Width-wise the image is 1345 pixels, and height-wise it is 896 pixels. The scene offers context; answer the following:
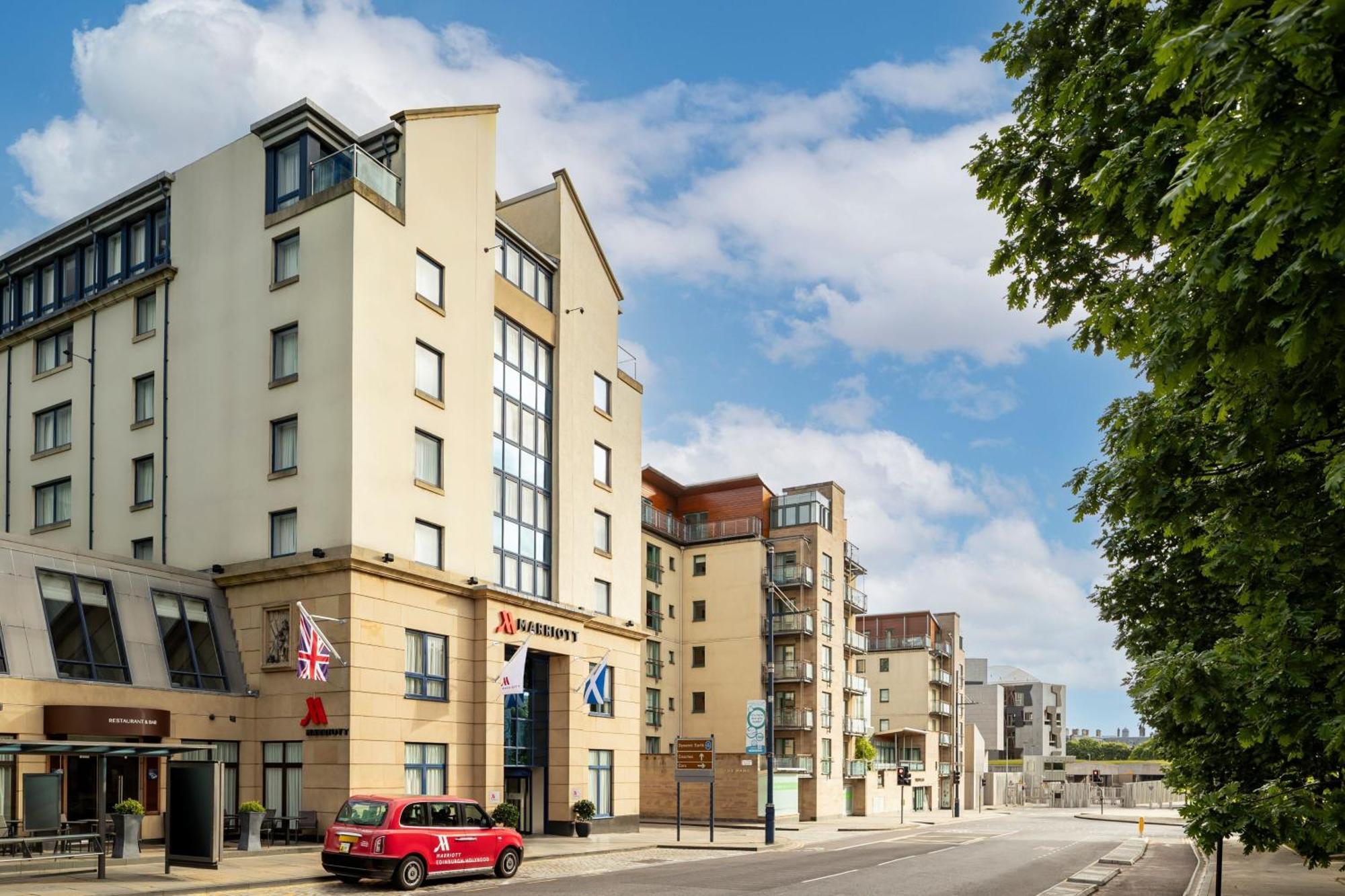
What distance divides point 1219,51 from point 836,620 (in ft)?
234

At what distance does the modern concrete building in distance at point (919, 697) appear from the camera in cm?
9362

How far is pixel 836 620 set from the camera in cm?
7600

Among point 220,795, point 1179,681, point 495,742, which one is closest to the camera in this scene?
point 1179,681

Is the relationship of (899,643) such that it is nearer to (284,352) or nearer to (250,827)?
(284,352)

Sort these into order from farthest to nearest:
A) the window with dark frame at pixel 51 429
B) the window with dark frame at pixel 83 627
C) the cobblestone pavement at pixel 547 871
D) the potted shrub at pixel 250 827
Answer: the window with dark frame at pixel 51 429 < the window with dark frame at pixel 83 627 < the potted shrub at pixel 250 827 < the cobblestone pavement at pixel 547 871

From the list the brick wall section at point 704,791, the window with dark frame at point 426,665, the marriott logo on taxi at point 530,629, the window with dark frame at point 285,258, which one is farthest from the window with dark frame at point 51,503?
the brick wall section at point 704,791

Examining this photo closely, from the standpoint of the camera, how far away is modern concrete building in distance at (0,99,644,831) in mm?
33219

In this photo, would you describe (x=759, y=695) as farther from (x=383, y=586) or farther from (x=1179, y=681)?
(x=1179, y=681)

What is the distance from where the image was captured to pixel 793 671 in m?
71.4

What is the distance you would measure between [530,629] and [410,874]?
52.8ft

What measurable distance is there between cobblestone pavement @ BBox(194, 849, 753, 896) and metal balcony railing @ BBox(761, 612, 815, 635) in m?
32.3

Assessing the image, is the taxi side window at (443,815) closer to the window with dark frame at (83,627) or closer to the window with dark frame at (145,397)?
the window with dark frame at (83,627)

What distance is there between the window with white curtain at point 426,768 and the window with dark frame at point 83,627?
8.19 m

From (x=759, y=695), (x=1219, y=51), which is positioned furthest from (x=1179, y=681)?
(x=759, y=695)
